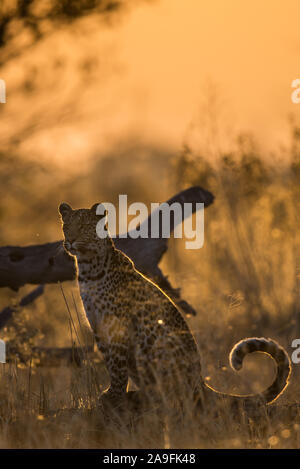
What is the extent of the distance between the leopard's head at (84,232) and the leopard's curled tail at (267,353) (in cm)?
131

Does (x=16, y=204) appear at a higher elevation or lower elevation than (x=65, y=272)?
higher

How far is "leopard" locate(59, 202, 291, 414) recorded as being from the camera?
4734 millimetres

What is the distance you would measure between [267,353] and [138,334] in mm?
916

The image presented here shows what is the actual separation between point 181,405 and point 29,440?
1045mm

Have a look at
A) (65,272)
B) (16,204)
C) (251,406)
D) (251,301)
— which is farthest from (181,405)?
(16,204)

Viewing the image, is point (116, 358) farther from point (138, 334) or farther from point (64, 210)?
point (64, 210)

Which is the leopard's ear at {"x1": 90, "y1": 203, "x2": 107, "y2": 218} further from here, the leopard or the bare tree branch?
the bare tree branch

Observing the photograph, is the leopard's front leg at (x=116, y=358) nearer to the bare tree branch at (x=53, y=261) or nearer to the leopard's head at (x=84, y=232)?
the leopard's head at (x=84, y=232)

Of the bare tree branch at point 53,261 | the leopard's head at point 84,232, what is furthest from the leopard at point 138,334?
the bare tree branch at point 53,261

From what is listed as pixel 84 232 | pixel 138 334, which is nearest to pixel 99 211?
pixel 84 232

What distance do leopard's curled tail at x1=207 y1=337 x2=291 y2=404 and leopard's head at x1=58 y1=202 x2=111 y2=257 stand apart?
51.8 inches
